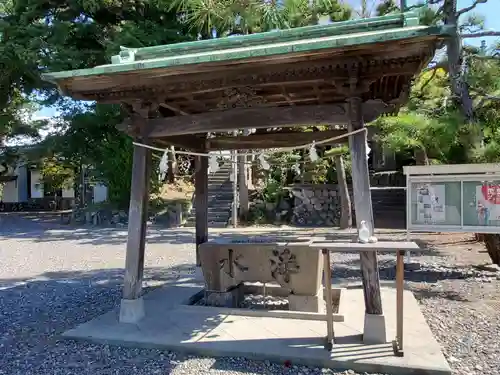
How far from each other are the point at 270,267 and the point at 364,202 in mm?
1491

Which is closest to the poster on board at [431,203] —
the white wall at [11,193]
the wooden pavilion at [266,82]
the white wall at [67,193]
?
the wooden pavilion at [266,82]

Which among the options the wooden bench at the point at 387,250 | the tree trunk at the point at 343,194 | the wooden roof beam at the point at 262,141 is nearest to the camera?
the wooden bench at the point at 387,250

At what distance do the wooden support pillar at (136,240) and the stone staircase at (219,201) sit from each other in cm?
1017

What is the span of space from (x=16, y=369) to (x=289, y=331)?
2490mm

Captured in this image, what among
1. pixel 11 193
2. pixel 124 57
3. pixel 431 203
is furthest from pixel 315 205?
pixel 11 193

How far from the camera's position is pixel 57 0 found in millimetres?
14266

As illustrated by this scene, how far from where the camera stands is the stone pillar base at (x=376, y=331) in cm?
382

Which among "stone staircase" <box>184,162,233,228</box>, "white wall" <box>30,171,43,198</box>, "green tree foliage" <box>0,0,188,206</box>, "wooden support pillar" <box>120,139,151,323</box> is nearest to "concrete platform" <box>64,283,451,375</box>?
"wooden support pillar" <box>120,139,151,323</box>

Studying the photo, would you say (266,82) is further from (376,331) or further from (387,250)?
(376,331)

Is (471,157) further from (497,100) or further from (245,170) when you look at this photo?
(245,170)

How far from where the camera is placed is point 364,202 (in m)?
3.81

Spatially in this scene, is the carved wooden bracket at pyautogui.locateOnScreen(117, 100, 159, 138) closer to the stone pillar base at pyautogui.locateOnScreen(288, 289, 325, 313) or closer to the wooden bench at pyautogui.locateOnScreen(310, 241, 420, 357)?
the wooden bench at pyautogui.locateOnScreen(310, 241, 420, 357)

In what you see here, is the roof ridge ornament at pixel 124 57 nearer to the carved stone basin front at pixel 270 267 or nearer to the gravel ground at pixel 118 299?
the carved stone basin front at pixel 270 267

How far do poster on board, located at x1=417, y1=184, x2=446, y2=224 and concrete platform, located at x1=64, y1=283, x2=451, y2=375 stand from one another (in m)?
2.61
